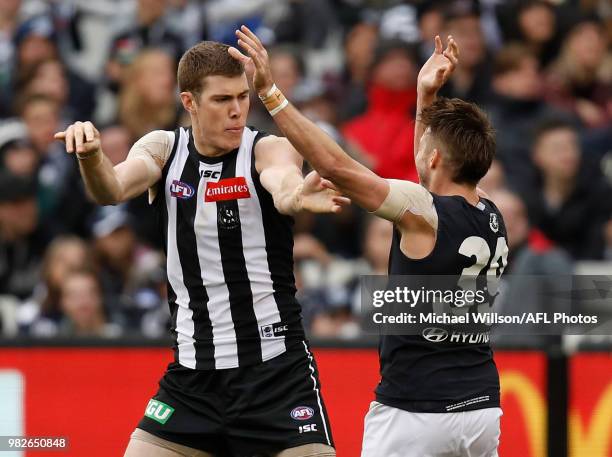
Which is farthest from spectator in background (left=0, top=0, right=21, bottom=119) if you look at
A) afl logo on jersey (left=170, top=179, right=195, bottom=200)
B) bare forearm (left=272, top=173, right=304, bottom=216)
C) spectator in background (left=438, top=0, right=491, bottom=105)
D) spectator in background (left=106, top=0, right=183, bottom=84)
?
bare forearm (left=272, top=173, right=304, bottom=216)

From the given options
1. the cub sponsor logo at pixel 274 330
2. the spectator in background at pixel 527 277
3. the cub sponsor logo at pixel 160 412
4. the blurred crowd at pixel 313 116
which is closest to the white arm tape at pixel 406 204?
the cub sponsor logo at pixel 274 330

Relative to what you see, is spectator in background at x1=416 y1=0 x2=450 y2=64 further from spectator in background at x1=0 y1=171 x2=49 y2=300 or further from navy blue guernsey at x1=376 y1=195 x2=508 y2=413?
navy blue guernsey at x1=376 y1=195 x2=508 y2=413

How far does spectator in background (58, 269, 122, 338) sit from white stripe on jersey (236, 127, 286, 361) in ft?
11.5

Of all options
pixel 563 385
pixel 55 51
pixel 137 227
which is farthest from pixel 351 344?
pixel 55 51

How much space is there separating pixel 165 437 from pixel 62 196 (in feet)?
16.8

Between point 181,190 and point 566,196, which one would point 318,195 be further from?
point 566,196

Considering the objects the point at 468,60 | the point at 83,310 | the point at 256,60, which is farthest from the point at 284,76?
the point at 256,60

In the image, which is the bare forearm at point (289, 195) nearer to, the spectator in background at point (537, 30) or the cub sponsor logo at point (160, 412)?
the cub sponsor logo at point (160, 412)

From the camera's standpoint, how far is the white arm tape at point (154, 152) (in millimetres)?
5867

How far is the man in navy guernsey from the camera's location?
16.5 feet

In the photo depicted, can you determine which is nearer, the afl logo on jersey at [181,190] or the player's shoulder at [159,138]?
the afl logo on jersey at [181,190]

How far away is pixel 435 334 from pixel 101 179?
1.67 metres

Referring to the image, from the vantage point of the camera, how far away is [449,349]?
17.3ft

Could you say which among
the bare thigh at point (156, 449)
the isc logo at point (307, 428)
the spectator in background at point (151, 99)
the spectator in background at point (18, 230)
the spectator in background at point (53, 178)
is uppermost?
the spectator in background at point (151, 99)
